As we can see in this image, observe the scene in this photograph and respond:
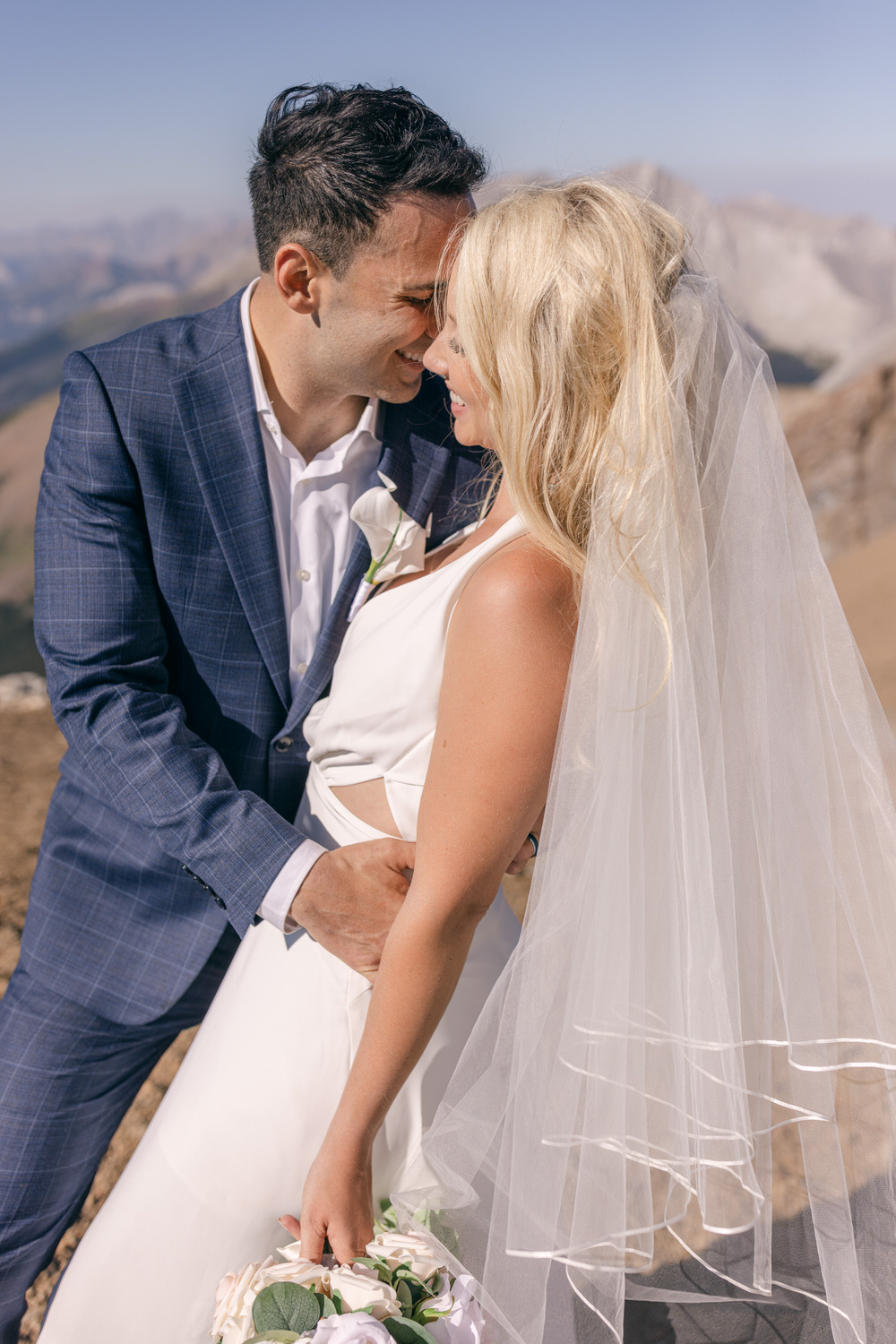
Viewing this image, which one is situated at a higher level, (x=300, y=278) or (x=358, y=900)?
(x=300, y=278)

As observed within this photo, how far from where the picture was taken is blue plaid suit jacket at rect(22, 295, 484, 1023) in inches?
67.3

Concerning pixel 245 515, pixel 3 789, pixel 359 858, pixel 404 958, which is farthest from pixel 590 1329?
pixel 3 789

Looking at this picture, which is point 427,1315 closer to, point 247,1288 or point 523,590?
point 247,1288

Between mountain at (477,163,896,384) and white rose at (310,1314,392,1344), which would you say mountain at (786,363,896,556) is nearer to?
mountain at (477,163,896,384)

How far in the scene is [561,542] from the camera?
1349 mm

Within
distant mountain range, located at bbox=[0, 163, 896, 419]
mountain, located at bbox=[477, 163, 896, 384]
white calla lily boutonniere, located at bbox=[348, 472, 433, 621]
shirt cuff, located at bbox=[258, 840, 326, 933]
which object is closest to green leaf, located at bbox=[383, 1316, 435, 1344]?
shirt cuff, located at bbox=[258, 840, 326, 933]

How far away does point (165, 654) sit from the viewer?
6.03 ft

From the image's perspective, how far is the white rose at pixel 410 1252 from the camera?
4.23ft

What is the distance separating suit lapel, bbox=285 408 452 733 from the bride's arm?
1.75 ft

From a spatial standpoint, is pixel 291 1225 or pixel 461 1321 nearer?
pixel 461 1321

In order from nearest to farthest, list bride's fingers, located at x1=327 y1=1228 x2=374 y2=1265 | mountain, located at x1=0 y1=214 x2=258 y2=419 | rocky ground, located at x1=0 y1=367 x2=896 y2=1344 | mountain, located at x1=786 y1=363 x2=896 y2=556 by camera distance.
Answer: bride's fingers, located at x1=327 y1=1228 x2=374 y2=1265 < rocky ground, located at x1=0 y1=367 x2=896 y2=1344 < mountain, located at x1=786 y1=363 x2=896 y2=556 < mountain, located at x1=0 y1=214 x2=258 y2=419

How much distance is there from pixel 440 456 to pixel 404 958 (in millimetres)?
1093

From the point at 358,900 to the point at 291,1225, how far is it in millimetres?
486

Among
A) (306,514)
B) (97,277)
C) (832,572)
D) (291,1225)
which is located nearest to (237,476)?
(306,514)
